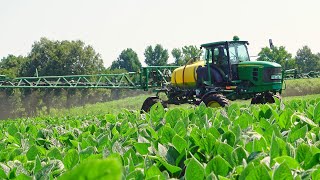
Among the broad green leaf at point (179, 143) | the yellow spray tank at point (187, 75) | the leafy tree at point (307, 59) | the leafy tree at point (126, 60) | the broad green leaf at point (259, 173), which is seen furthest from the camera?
the leafy tree at point (126, 60)

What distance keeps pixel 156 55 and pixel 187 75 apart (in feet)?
216

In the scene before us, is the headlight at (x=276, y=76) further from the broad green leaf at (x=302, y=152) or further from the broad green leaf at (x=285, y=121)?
→ the broad green leaf at (x=302, y=152)

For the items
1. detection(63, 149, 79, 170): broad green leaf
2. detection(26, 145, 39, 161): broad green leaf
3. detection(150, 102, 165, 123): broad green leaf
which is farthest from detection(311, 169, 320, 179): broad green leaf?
detection(150, 102, 165, 123): broad green leaf

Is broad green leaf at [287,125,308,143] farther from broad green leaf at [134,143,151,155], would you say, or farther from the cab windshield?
the cab windshield

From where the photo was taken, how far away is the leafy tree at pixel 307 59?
7128 centimetres

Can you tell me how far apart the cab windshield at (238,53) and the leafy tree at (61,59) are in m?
40.5

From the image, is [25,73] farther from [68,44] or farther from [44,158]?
[44,158]

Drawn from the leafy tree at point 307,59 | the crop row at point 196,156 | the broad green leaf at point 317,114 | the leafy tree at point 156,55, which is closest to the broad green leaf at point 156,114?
the crop row at point 196,156

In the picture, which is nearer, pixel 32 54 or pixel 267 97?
pixel 267 97

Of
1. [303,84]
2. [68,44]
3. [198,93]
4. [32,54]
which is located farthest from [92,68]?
[198,93]

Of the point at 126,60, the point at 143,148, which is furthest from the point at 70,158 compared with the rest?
the point at 126,60

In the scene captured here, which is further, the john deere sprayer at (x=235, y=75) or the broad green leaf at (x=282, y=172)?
the john deere sprayer at (x=235, y=75)

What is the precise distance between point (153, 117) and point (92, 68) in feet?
173

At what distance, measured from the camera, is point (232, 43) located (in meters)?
15.0
